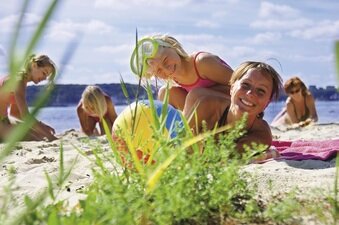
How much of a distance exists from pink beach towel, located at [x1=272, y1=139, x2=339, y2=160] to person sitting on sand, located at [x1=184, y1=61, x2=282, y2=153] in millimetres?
204

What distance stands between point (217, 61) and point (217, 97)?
61 cm

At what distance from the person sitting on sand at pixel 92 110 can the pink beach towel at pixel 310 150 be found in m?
3.53

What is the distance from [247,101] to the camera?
3.37 metres

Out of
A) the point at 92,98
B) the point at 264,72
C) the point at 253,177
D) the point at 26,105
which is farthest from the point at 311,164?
the point at 92,98

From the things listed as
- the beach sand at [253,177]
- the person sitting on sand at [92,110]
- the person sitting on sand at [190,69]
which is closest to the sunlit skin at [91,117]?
the person sitting on sand at [92,110]

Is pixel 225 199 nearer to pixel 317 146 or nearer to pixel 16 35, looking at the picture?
pixel 16 35

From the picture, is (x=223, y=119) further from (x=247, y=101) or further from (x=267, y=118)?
(x=267, y=118)

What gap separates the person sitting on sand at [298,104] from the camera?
9039 mm

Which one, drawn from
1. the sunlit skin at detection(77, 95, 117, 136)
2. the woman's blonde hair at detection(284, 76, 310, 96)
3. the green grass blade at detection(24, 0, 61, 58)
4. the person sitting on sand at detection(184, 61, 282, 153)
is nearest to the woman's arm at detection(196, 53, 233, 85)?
the person sitting on sand at detection(184, 61, 282, 153)

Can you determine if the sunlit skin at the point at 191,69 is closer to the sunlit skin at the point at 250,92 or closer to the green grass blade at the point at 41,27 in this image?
the sunlit skin at the point at 250,92

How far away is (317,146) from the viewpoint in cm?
404

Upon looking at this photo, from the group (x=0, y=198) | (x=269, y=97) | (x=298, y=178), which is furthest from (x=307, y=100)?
(x=0, y=198)

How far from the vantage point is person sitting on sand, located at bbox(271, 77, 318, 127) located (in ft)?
29.7

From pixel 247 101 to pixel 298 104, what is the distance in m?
5.94
